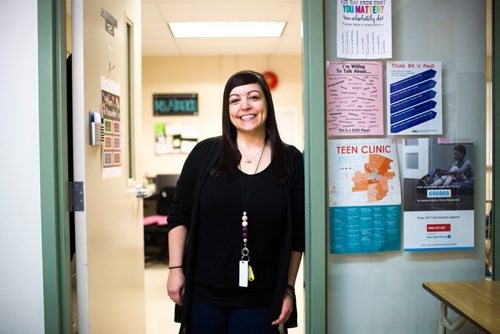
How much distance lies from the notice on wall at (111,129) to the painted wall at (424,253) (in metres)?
1.04

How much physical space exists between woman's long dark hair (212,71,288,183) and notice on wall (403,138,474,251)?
478 millimetres

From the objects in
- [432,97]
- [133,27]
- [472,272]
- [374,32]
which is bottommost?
[472,272]

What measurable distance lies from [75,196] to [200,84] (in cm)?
411

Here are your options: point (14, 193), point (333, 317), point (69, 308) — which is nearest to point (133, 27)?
point (14, 193)

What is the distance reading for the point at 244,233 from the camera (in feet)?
4.46

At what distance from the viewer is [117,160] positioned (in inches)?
73.9

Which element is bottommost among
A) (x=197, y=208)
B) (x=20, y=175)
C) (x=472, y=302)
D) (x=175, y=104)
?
(x=472, y=302)

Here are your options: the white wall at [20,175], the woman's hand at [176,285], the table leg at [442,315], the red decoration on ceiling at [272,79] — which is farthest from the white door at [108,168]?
the red decoration on ceiling at [272,79]

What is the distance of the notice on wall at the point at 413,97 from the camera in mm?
1445

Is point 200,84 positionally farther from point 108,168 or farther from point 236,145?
point 236,145

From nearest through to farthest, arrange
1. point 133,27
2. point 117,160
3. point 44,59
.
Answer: point 44,59, point 117,160, point 133,27

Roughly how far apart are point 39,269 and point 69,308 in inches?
7.0

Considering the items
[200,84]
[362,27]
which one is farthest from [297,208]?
[200,84]

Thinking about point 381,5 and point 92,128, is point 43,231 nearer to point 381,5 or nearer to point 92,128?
point 92,128
